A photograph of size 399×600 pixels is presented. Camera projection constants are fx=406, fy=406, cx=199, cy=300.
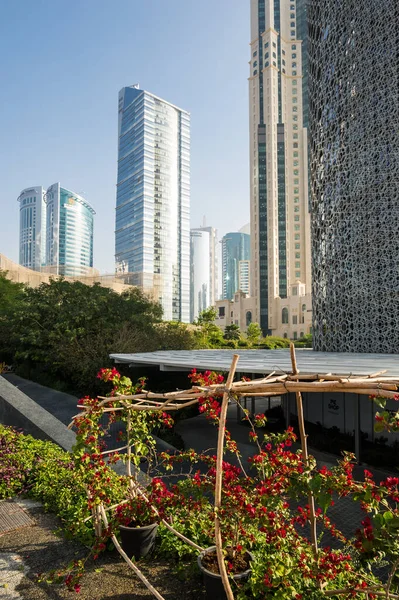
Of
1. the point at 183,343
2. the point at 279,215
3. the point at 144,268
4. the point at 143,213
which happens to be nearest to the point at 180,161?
the point at 143,213

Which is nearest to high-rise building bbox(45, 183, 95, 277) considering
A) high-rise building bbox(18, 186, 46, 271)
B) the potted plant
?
high-rise building bbox(18, 186, 46, 271)

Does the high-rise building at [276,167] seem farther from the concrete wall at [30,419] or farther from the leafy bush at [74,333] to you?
the concrete wall at [30,419]

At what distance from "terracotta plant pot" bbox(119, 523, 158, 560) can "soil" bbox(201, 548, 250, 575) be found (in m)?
0.70

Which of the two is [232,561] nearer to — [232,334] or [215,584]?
[215,584]

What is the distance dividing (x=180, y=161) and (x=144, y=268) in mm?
38643

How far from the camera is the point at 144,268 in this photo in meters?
109

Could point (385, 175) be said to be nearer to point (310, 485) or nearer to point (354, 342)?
point (354, 342)

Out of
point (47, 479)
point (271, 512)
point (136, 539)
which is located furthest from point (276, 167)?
point (271, 512)

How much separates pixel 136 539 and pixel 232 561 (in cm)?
104

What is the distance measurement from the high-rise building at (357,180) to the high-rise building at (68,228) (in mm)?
112429

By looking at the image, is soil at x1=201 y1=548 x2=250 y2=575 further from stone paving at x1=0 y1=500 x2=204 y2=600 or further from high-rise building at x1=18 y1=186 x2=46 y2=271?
high-rise building at x1=18 y1=186 x2=46 y2=271

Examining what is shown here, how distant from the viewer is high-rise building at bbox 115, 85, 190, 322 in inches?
4400

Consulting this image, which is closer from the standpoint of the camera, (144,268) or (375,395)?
(375,395)

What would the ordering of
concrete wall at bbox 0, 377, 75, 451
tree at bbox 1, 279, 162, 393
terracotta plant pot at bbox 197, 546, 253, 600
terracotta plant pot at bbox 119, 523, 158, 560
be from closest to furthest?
terracotta plant pot at bbox 197, 546, 253, 600, terracotta plant pot at bbox 119, 523, 158, 560, concrete wall at bbox 0, 377, 75, 451, tree at bbox 1, 279, 162, 393
